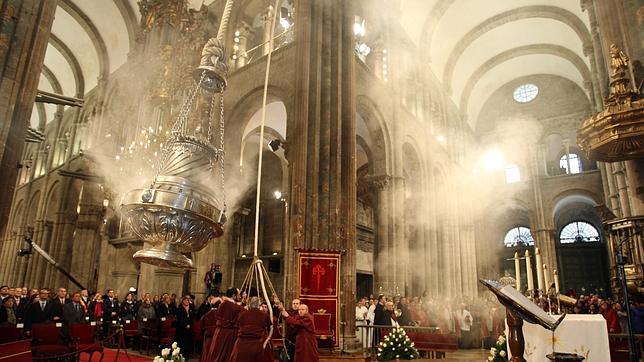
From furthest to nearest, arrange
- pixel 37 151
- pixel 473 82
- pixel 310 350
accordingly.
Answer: pixel 473 82, pixel 37 151, pixel 310 350

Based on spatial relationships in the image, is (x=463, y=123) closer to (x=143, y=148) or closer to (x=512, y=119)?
(x=512, y=119)

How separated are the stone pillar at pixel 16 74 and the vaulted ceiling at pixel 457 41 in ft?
32.2

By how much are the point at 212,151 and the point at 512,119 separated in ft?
79.8

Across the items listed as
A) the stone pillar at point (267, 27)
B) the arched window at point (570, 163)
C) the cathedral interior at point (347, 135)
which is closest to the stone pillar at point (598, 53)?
the cathedral interior at point (347, 135)

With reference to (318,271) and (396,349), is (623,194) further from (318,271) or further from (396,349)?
(318,271)

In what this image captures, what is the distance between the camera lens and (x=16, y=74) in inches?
161

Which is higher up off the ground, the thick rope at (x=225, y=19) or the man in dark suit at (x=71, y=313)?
the thick rope at (x=225, y=19)

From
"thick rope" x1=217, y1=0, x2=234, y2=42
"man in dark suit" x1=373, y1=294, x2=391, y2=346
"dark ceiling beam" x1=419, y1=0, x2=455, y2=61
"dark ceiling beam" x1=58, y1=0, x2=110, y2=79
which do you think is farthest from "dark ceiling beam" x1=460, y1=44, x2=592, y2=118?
"thick rope" x1=217, y1=0, x2=234, y2=42

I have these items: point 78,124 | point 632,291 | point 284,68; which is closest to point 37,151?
point 78,124

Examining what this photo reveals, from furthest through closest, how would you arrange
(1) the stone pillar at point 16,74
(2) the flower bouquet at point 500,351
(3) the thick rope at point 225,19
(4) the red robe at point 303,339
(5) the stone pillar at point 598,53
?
1. (5) the stone pillar at point 598,53
2. (4) the red robe at point 303,339
3. (2) the flower bouquet at point 500,351
4. (1) the stone pillar at point 16,74
5. (3) the thick rope at point 225,19

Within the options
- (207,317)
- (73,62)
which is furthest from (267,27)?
(73,62)

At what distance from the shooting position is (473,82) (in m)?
21.9

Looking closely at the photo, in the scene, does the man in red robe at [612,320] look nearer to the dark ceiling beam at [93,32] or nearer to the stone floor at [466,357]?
the stone floor at [466,357]

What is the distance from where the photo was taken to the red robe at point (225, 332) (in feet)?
16.4
